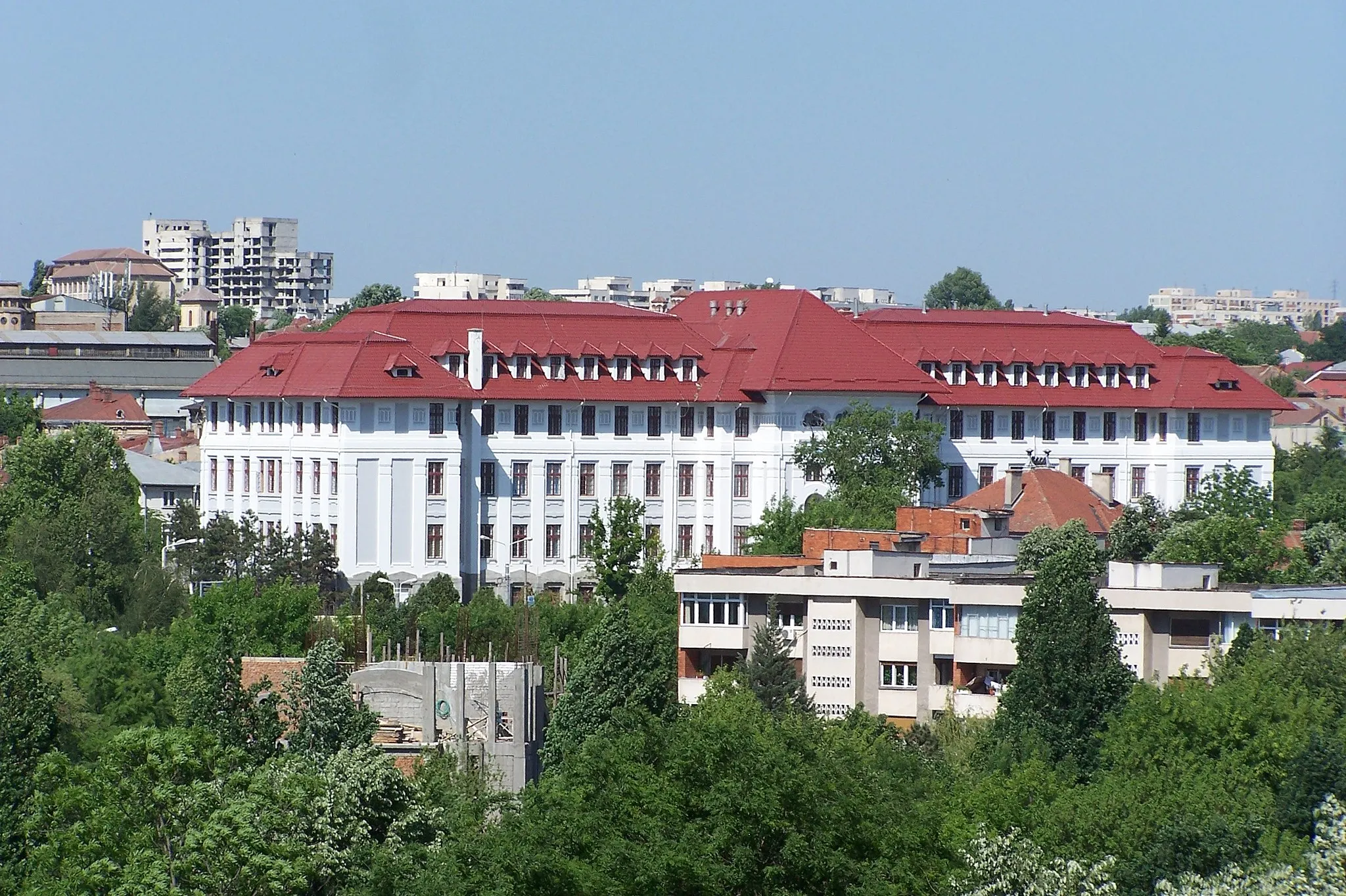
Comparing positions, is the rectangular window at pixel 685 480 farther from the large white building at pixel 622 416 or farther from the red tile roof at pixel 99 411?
the red tile roof at pixel 99 411

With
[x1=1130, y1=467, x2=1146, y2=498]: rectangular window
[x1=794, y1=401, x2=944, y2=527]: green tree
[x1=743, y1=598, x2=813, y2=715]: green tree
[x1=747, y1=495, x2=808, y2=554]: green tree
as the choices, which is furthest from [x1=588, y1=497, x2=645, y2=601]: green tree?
[x1=1130, y1=467, x2=1146, y2=498]: rectangular window

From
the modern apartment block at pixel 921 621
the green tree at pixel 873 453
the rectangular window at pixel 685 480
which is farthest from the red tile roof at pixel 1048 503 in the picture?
the modern apartment block at pixel 921 621

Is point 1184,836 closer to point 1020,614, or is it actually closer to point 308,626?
point 1020,614

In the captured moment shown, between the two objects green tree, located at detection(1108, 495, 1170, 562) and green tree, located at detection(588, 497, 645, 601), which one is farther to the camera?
green tree, located at detection(588, 497, 645, 601)

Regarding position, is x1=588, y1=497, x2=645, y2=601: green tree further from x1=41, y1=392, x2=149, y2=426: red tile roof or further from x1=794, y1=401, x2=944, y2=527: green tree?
x1=41, y1=392, x2=149, y2=426: red tile roof

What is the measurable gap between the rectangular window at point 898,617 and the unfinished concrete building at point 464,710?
10117mm

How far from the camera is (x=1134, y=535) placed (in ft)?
281

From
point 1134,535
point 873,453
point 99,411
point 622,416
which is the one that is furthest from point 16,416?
point 1134,535

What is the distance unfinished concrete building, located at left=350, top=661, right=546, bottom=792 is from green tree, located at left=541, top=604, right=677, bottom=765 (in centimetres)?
72

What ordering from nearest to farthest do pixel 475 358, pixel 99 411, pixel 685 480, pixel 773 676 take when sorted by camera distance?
pixel 773 676 → pixel 475 358 → pixel 685 480 → pixel 99 411

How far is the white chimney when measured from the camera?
3915 inches

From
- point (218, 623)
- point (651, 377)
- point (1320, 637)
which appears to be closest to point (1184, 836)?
point (1320, 637)

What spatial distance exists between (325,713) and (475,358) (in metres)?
37.1

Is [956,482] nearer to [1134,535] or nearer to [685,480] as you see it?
[685,480]
